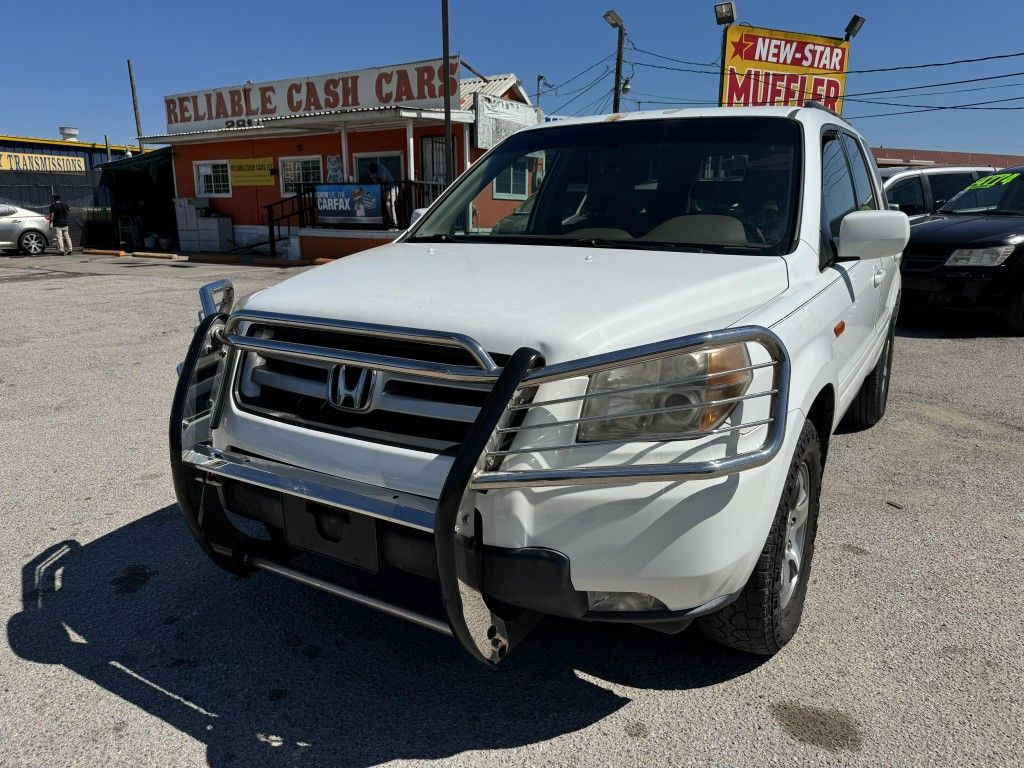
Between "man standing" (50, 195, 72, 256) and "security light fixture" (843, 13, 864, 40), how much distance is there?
74.2 ft

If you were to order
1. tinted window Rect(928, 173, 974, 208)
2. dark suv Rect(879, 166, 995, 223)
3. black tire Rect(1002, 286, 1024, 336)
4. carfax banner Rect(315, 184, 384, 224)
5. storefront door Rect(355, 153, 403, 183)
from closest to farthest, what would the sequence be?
black tire Rect(1002, 286, 1024, 336) → dark suv Rect(879, 166, 995, 223) → tinted window Rect(928, 173, 974, 208) → carfax banner Rect(315, 184, 384, 224) → storefront door Rect(355, 153, 403, 183)

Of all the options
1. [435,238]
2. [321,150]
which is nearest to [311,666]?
[435,238]

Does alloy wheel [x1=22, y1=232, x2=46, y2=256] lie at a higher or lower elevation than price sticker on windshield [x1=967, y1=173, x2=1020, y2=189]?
lower

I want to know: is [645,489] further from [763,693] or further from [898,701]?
[898,701]

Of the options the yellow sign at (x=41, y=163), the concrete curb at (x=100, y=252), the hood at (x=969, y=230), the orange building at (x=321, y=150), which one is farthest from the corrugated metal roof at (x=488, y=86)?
the yellow sign at (x=41, y=163)

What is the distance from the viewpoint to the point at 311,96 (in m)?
21.0

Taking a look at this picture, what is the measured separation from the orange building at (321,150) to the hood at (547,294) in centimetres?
1404

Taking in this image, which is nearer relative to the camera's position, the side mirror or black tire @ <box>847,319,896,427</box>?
the side mirror

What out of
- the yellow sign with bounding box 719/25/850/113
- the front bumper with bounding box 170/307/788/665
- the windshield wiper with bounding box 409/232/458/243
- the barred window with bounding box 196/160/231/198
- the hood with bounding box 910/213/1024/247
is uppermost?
the yellow sign with bounding box 719/25/850/113

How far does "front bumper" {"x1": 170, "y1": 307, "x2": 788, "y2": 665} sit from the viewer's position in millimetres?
1822

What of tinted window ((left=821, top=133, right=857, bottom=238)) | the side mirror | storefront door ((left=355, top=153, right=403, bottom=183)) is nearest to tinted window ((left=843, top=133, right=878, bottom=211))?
tinted window ((left=821, top=133, right=857, bottom=238))

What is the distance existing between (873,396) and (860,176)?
144 cm

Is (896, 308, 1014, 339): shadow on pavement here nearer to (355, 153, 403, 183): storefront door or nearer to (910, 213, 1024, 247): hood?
(910, 213, 1024, 247): hood

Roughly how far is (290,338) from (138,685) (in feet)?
3.96
